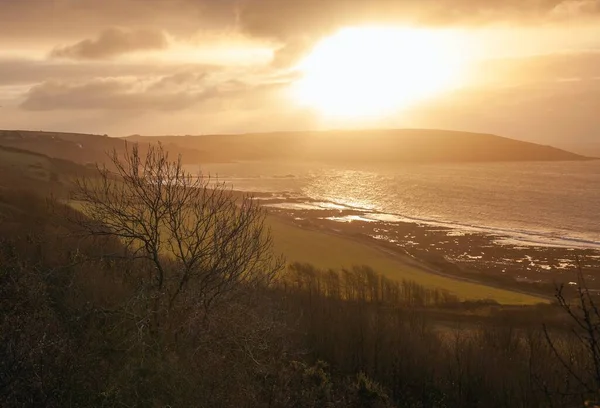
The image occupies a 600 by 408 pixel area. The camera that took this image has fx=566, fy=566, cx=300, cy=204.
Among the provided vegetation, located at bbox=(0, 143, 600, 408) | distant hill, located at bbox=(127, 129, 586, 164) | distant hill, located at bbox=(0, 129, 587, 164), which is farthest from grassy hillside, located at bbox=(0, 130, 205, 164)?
vegetation, located at bbox=(0, 143, 600, 408)

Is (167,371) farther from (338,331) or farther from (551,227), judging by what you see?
(551,227)

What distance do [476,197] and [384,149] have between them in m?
101

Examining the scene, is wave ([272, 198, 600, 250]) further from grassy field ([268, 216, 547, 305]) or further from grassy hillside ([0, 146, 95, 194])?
grassy hillside ([0, 146, 95, 194])

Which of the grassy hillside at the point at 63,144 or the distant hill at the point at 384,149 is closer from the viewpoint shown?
the grassy hillside at the point at 63,144

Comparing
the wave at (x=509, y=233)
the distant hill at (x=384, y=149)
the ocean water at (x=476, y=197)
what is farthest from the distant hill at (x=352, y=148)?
the wave at (x=509, y=233)

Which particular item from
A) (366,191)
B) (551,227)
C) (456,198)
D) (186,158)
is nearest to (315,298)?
(551,227)

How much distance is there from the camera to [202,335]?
45.3 ft

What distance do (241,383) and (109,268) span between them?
27.7 ft

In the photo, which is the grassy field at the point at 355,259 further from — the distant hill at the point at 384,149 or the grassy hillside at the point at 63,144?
the distant hill at the point at 384,149

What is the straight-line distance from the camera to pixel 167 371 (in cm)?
1262

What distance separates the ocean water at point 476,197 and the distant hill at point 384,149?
164 feet

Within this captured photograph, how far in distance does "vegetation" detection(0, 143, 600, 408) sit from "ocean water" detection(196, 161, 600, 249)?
12129mm

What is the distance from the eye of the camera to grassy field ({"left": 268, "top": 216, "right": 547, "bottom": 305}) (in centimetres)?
3153

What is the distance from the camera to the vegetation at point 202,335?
11.9 m
